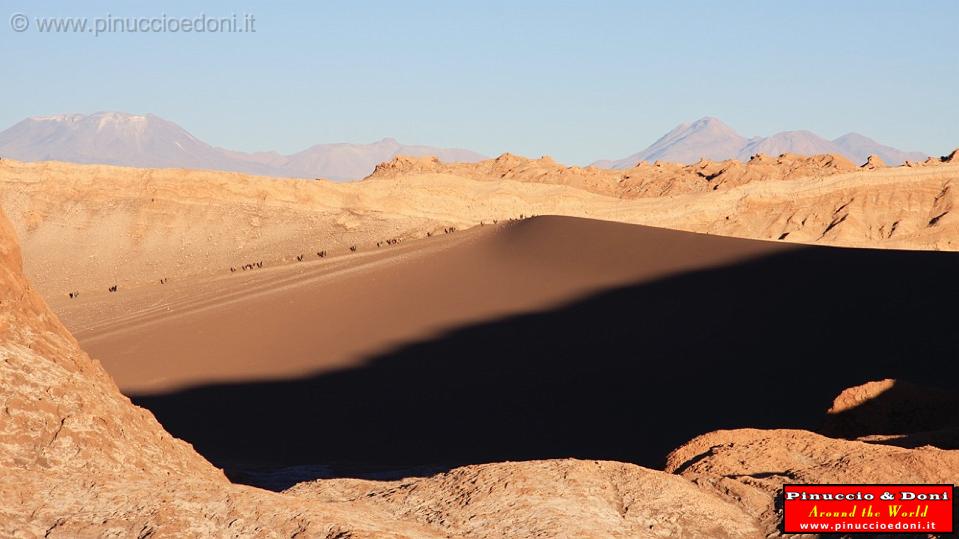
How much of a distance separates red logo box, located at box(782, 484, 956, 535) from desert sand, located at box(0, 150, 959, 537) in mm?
201

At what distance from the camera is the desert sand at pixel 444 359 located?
724cm

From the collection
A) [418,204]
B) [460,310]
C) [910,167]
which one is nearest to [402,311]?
[460,310]

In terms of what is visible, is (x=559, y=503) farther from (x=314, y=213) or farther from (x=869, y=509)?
(x=314, y=213)

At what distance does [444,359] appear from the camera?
757 inches

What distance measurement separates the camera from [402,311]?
74.0 ft

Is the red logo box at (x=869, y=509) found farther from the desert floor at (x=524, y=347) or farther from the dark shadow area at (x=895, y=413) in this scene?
the desert floor at (x=524, y=347)

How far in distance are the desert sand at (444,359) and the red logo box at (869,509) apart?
20cm

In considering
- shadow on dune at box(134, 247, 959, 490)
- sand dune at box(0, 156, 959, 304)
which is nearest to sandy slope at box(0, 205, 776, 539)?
shadow on dune at box(134, 247, 959, 490)

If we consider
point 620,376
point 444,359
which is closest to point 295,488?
point 620,376

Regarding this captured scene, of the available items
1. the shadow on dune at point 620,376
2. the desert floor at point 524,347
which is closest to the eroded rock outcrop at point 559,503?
the desert floor at point 524,347

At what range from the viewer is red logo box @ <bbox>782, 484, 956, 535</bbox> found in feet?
23.0

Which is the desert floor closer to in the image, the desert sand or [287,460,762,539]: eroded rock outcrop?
the desert sand

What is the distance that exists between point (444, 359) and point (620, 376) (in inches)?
129

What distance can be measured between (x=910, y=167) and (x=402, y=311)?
2944 centimetres
